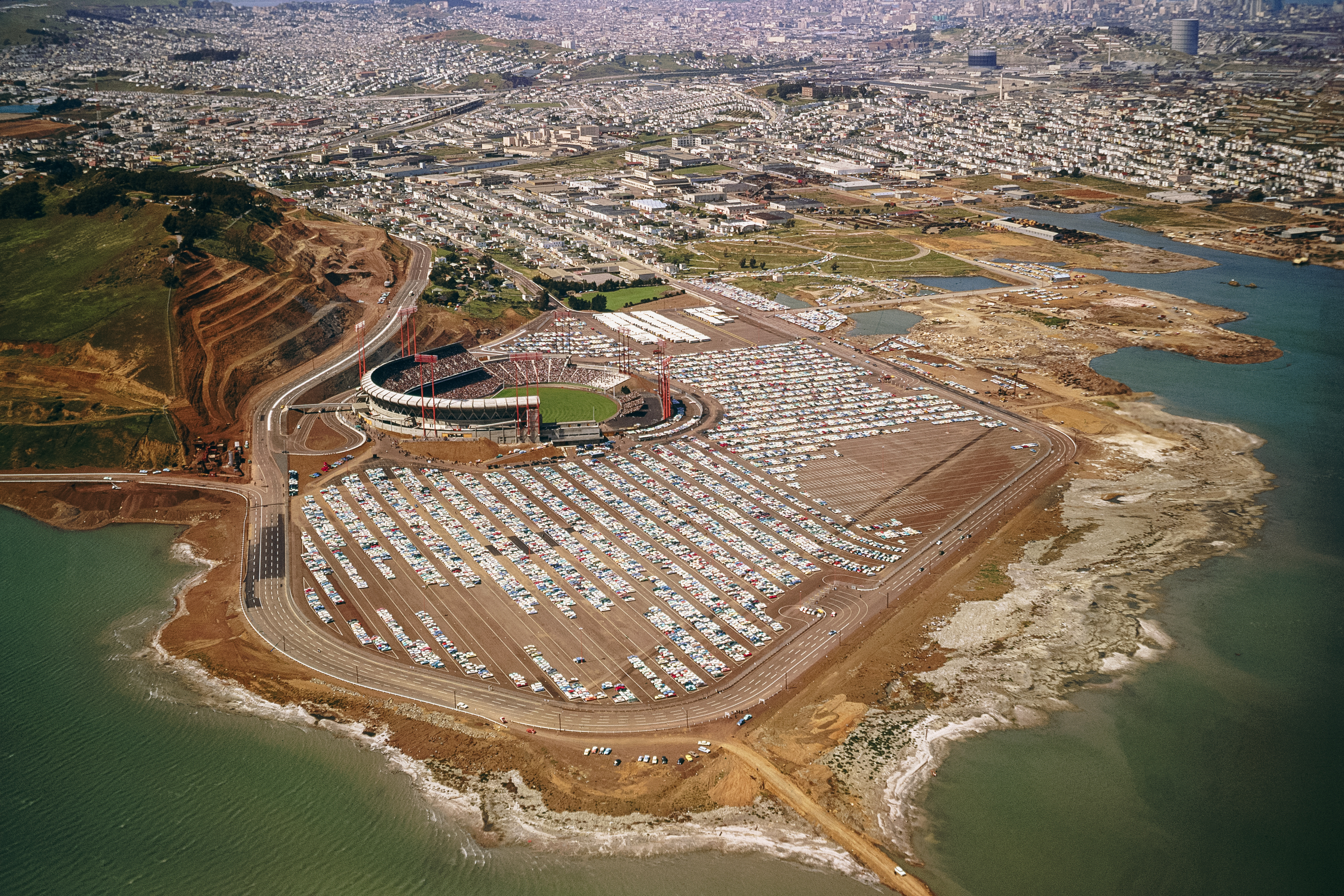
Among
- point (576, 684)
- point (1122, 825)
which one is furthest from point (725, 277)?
point (1122, 825)

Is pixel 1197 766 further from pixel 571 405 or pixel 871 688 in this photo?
pixel 571 405

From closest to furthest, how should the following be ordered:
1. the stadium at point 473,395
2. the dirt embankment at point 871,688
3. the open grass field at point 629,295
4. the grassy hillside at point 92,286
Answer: the dirt embankment at point 871,688, the stadium at point 473,395, the grassy hillside at point 92,286, the open grass field at point 629,295

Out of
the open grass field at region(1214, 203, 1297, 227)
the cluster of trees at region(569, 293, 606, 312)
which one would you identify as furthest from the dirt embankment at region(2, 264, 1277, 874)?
the open grass field at region(1214, 203, 1297, 227)

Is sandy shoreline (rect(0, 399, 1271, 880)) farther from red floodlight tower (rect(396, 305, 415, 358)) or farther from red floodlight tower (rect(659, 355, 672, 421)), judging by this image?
red floodlight tower (rect(396, 305, 415, 358))

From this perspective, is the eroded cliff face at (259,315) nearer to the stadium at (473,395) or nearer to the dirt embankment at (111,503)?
the dirt embankment at (111,503)

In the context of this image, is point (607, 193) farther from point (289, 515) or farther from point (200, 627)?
point (200, 627)

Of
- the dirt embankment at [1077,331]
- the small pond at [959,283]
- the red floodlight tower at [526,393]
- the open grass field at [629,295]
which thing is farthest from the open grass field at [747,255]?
the red floodlight tower at [526,393]

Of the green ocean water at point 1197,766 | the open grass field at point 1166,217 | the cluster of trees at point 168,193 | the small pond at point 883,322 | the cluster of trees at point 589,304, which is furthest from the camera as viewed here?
the open grass field at point 1166,217
